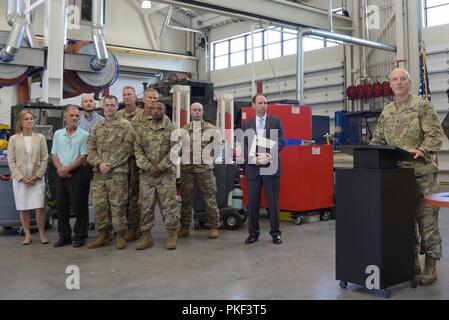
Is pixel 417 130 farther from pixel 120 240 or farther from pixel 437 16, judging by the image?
pixel 437 16

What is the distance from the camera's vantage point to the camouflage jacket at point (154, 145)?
4.01 m

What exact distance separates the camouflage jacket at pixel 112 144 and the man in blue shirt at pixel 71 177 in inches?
5.8

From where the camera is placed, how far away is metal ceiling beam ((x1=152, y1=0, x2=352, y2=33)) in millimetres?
6582

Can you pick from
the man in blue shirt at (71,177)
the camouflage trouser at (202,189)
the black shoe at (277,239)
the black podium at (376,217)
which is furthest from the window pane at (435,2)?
the man in blue shirt at (71,177)

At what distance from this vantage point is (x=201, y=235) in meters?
4.74

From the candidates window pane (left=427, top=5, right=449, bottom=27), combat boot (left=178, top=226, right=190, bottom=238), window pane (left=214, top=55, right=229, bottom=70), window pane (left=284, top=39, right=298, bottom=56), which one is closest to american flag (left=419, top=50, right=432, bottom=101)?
window pane (left=427, top=5, right=449, bottom=27)

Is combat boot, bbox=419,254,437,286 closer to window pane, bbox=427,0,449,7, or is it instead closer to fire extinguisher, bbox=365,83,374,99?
fire extinguisher, bbox=365,83,374,99

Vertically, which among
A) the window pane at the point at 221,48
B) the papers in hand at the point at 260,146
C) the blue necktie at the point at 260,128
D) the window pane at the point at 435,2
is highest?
the window pane at the point at 221,48

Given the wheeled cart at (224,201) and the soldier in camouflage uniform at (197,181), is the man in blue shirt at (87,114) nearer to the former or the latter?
the soldier in camouflage uniform at (197,181)

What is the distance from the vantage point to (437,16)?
948 cm

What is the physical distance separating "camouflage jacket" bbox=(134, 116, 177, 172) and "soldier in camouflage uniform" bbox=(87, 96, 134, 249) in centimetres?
11
